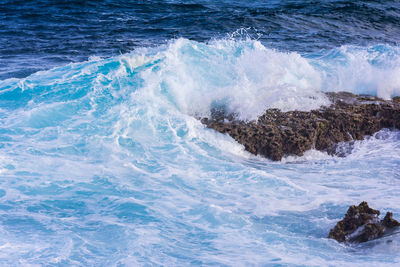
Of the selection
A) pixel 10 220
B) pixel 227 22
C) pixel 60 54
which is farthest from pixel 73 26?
pixel 10 220

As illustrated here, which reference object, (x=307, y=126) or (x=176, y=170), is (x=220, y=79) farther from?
(x=176, y=170)

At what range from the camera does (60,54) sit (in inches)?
428

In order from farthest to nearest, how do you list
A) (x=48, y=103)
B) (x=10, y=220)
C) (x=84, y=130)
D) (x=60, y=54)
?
(x=60, y=54) → (x=48, y=103) → (x=84, y=130) → (x=10, y=220)

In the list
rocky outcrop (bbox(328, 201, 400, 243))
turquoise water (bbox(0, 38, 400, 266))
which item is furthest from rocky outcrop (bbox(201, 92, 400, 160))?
rocky outcrop (bbox(328, 201, 400, 243))

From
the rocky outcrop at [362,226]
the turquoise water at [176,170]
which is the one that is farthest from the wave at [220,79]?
the rocky outcrop at [362,226]

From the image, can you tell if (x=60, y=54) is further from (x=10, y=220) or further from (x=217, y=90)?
(x=10, y=220)

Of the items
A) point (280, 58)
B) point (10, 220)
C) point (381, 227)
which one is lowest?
point (10, 220)

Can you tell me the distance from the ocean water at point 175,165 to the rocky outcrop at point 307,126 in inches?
6.4

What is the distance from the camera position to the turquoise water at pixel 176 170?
389 cm

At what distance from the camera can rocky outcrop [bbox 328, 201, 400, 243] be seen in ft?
12.9

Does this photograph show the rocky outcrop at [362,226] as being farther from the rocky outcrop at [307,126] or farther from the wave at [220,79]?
the wave at [220,79]

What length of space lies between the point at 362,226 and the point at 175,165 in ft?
8.64

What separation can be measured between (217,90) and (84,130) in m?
2.46

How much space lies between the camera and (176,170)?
554 cm
